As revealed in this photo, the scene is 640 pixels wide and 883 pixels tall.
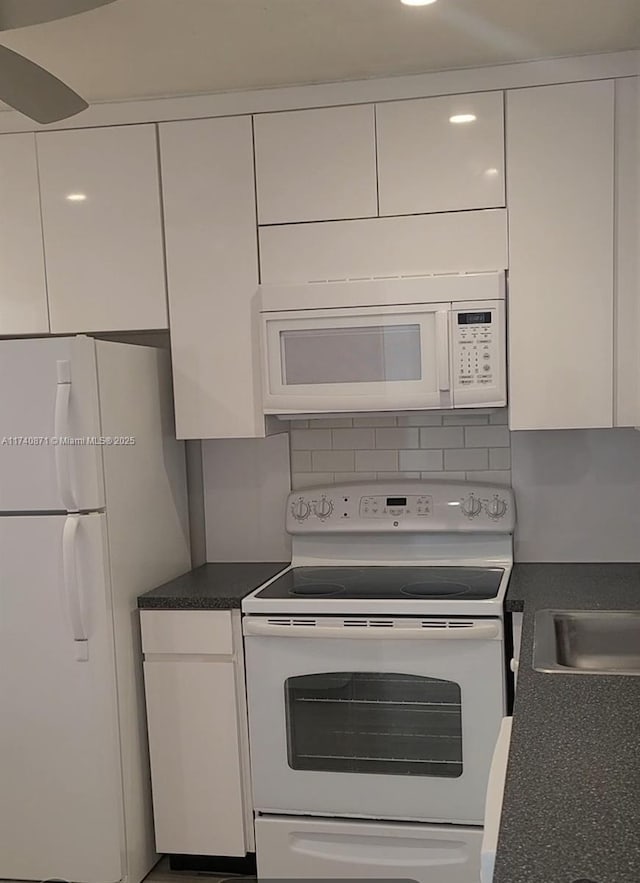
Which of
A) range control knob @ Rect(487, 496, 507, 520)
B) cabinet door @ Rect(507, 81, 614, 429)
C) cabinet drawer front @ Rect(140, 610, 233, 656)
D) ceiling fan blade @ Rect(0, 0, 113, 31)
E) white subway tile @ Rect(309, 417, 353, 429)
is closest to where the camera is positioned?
ceiling fan blade @ Rect(0, 0, 113, 31)

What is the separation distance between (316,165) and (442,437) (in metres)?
1.03

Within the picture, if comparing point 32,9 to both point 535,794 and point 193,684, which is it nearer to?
point 535,794

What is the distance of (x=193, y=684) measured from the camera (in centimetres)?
277

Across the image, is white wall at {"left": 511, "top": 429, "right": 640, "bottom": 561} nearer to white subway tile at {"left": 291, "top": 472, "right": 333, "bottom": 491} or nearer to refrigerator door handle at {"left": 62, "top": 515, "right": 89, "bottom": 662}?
white subway tile at {"left": 291, "top": 472, "right": 333, "bottom": 491}

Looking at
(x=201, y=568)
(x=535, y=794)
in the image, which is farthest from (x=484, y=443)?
(x=535, y=794)

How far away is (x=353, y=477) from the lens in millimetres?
3217

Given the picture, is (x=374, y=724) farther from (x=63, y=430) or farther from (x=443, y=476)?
(x=63, y=430)

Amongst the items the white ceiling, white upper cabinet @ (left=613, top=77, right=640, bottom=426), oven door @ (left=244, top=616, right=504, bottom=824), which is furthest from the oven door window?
the white ceiling

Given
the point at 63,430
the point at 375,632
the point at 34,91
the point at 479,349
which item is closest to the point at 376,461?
the point at 479,349

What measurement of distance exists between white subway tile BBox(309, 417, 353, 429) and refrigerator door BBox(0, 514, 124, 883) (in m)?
0.94

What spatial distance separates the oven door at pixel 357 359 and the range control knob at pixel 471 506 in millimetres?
448

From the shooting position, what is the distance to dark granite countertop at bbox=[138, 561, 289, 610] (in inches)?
108

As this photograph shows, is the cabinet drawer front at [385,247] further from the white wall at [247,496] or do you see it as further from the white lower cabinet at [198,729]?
the white lower cabinet at [198,729]

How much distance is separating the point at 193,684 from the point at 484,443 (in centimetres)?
128
